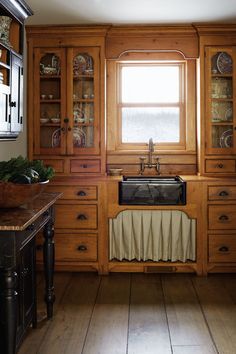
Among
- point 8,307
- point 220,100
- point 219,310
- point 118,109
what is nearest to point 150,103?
point 118,109

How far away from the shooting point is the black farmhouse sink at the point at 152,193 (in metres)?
4.30

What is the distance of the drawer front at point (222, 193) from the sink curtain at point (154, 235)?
0.28 metres

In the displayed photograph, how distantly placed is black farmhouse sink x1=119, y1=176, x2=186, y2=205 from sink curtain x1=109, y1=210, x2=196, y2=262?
9 centimetres

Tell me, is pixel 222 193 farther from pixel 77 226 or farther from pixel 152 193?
pixel 77 226

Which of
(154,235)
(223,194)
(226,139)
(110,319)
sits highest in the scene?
(226,139)

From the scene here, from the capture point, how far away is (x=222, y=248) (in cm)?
434

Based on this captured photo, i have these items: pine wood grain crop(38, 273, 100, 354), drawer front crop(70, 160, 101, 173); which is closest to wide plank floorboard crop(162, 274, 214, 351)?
pine wood grain crop(38, 273, 100, 354)

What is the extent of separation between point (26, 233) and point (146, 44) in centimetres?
283

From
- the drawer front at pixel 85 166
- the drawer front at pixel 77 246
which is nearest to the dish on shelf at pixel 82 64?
the drawer front at pixel 85 166

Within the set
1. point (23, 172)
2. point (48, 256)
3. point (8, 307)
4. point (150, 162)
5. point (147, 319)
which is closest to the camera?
point (8, 307)

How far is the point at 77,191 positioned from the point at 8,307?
2.14 metres

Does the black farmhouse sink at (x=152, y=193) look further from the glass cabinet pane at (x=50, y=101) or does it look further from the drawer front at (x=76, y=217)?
the glass cabinet pane at (x=50, y=101)

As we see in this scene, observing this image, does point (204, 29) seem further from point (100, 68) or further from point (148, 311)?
point (148, 311)

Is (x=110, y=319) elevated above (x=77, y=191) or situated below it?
below
